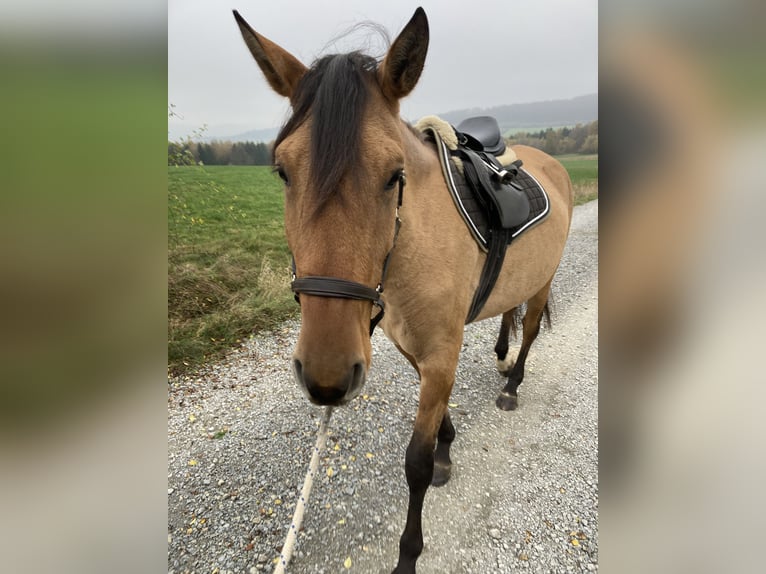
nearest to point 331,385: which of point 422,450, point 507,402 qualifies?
point 422,450

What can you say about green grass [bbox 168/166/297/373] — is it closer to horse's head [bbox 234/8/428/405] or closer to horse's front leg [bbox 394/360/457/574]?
horse's front leg [bbox 394/360/457/574]

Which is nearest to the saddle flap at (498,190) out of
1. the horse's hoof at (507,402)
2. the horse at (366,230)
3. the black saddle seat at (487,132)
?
the horse at (366,230)

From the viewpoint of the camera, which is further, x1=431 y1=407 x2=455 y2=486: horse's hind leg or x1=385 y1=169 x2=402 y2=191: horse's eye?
x1=431 y1=407 x2=455 y2=486: horse's hind leg

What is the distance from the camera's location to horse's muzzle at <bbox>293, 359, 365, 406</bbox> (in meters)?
1.30

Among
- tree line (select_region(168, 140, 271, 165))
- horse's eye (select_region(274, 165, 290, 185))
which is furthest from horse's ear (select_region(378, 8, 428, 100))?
tree line (select_region(168, 140, 271, 165))

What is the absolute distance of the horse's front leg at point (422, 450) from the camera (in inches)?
85.5

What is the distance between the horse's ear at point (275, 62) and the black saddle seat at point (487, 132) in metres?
2.10

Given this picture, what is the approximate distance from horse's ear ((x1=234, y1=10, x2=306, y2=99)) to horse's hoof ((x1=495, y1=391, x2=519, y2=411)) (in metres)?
3.57
